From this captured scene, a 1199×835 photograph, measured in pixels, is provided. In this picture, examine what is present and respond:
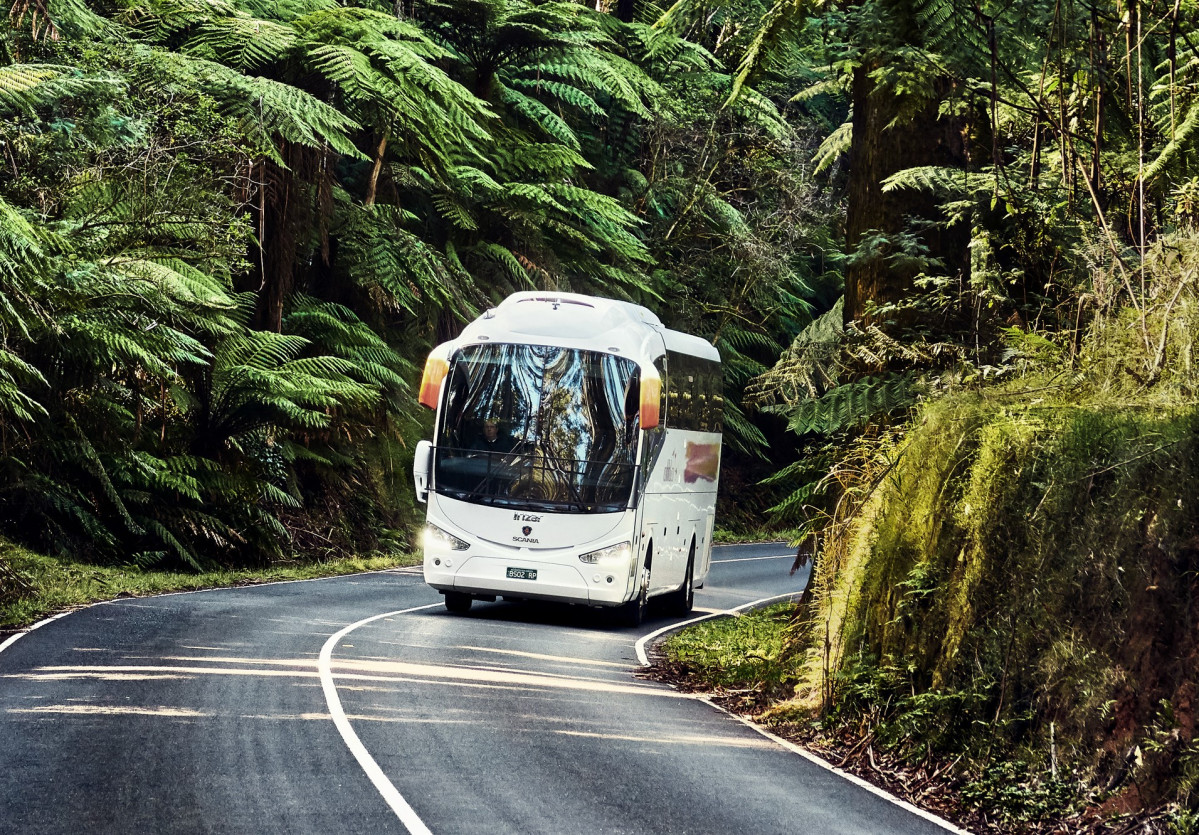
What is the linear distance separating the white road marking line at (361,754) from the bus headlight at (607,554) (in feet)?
13.1

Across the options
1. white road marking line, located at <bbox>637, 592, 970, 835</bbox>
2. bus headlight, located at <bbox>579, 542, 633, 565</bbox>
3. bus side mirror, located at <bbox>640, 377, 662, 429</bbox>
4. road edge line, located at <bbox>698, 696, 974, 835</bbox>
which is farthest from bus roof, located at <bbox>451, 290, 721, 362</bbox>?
Answer: road edge line, located at <bbox>698, 696, 974, 835</bbox>

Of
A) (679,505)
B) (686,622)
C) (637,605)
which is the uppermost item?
(679,505)

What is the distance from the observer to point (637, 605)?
18.4 m

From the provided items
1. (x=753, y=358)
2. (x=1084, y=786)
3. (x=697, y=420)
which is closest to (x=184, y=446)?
(x=697, y=420)

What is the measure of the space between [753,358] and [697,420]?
20.3 m

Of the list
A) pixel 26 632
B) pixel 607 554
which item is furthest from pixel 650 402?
pixel 26 632

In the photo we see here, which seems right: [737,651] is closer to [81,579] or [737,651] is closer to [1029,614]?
[1029,614]

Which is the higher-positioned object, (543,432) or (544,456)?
(543,432)

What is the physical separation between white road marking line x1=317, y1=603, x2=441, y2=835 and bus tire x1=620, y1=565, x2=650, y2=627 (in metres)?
5.35

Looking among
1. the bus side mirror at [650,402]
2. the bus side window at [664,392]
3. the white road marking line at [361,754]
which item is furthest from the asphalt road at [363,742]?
the bus side window at [664,392]

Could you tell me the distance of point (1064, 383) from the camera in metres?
9.86

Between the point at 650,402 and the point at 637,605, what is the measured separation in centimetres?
293

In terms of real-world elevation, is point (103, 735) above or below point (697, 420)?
below

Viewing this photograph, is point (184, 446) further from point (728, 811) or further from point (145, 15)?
point (728, 811)
